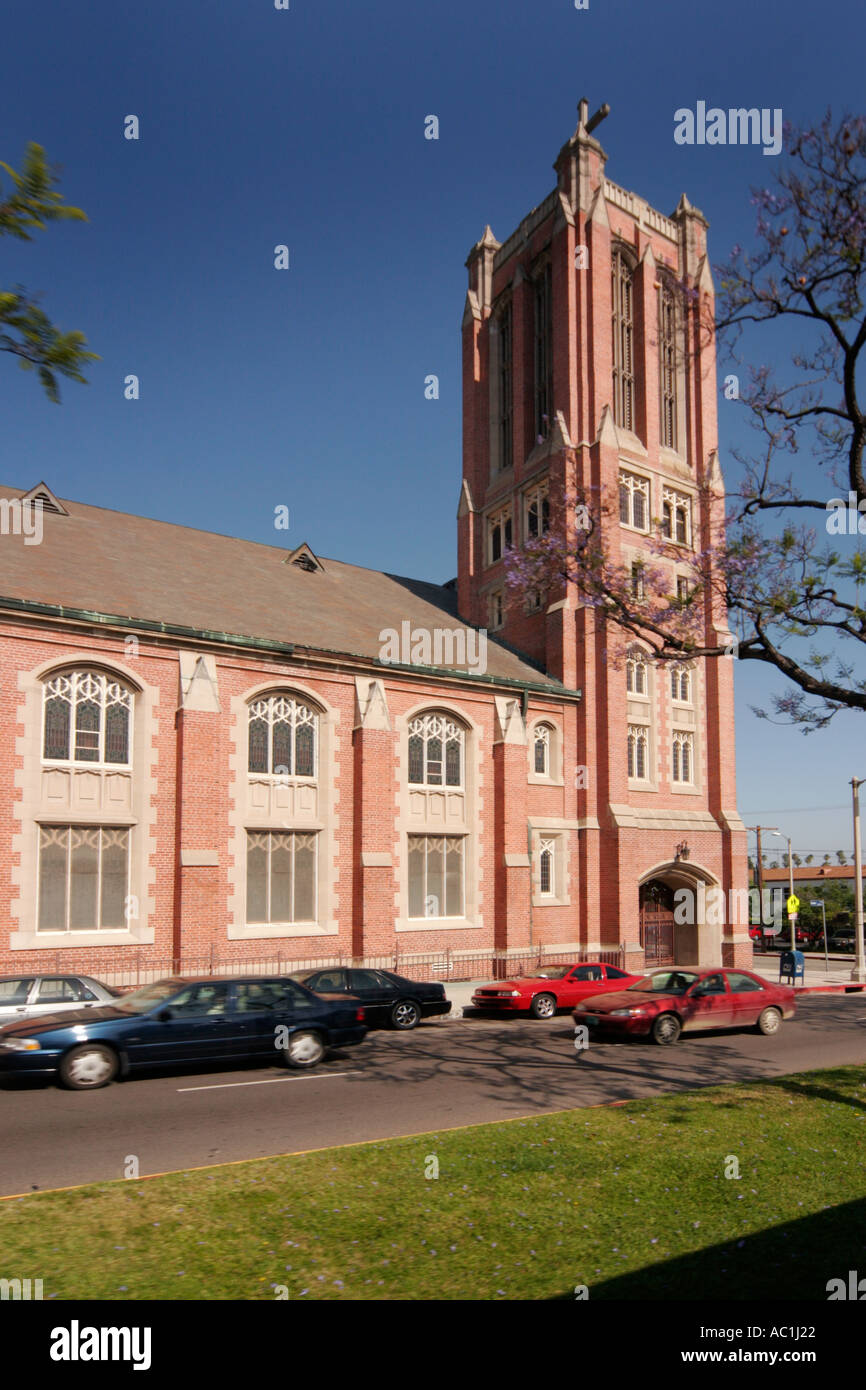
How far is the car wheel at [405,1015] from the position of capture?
64.8 feet

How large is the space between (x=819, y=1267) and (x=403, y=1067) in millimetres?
9202

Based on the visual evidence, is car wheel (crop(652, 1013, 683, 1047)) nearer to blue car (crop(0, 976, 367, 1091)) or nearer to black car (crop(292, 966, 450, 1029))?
black car (crop(292, 966, 450, 1029))

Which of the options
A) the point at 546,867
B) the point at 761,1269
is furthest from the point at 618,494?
the point at 761,1269

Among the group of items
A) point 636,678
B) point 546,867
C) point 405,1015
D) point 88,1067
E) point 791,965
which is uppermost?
point 636,678

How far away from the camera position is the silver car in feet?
49.6

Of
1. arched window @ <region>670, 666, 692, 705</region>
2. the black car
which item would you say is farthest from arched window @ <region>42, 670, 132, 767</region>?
arched window @ <region>670, 666, 692, 705</region>

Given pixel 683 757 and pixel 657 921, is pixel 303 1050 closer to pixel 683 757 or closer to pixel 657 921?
pixel 657 921

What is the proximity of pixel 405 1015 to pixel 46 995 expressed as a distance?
7.45 metres

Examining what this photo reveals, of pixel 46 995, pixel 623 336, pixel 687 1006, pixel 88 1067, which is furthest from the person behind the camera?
pixel 623 336

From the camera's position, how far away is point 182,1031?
45.5 ft

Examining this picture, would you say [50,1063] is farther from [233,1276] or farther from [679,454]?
[679,454]

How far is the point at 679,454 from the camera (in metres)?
37.0

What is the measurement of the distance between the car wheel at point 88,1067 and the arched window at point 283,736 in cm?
1200

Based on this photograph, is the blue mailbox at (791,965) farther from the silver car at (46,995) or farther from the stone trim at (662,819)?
the silver car at (46,995)
